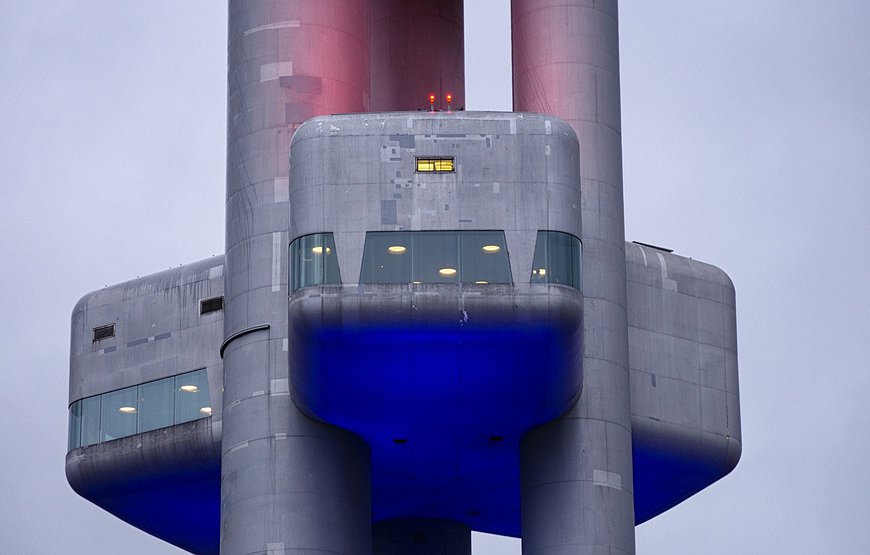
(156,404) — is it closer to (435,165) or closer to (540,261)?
(435,165)

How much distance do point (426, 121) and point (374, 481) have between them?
16032 millimetres

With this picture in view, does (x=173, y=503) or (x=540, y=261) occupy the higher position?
(x=540, y=261)

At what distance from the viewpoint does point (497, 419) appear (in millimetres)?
64000

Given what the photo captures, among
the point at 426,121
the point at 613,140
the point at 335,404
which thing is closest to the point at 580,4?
the point at 613,140

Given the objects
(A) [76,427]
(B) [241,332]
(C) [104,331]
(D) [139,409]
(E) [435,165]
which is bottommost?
(D) [139,409]

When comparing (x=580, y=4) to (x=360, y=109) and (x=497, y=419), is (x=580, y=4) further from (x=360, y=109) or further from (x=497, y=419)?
(x=497, y=419)

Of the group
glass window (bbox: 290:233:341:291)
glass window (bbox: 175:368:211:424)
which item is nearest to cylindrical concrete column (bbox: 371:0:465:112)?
glass window (bbox: 175:368:211:424)

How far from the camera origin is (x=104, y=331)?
237 ft

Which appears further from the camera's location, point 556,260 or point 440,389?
point 440,389

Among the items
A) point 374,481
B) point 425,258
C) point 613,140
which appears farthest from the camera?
point 374,481

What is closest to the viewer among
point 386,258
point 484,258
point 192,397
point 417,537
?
point 484,258

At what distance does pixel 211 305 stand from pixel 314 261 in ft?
36.3

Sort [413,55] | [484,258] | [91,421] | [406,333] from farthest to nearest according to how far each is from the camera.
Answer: [413,55] → [91,421] → [484,258] → [406,333]

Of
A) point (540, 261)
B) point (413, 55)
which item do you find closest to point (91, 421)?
point (413, 55)
